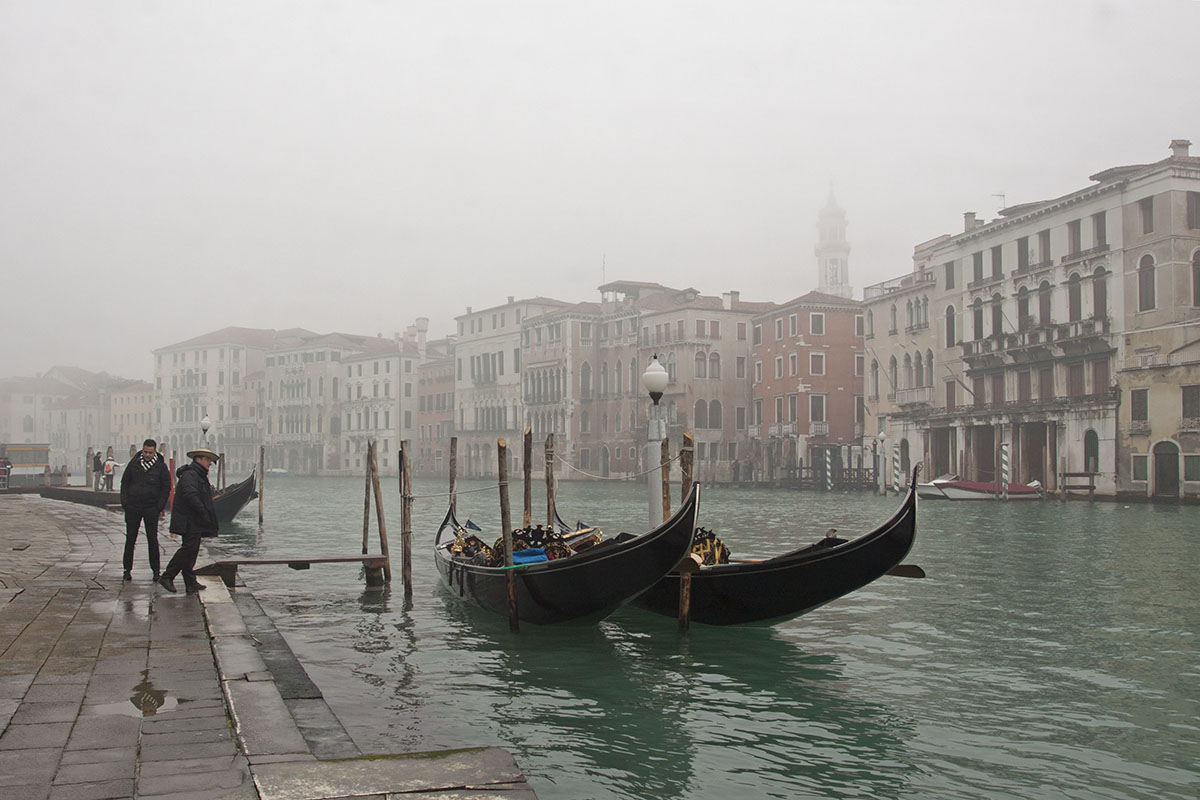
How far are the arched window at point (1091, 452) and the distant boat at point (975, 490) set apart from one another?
1.43m

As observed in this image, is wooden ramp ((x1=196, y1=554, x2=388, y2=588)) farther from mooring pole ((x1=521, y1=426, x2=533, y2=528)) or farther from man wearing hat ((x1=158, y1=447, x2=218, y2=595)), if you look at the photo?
man wearing hat ((x1=158, y1=447, x2=218, y2=595))

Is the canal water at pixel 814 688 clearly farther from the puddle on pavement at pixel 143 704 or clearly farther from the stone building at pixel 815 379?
the stone building at pixel 815 379

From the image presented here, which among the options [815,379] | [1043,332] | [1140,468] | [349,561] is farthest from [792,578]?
[815,379]

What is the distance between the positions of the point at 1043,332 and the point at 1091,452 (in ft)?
13.2

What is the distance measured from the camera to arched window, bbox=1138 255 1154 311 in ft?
96.4

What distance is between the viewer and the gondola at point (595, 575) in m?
7.80

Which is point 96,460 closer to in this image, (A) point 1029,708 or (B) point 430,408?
(A) point 1029,708

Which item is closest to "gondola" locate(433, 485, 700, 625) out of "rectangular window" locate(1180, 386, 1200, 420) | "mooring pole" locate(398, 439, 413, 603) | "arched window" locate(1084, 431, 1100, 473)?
"mooring pole" locate(398, 439, 413, 603)

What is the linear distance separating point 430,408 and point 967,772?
67.0 m

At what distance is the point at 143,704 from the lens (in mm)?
4477

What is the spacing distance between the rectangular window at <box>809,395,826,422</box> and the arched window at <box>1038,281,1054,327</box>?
42.7 feet

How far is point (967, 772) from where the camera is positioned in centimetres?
520

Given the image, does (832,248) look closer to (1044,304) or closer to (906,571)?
(1044,304)

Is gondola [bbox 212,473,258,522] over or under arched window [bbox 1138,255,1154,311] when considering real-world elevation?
under
